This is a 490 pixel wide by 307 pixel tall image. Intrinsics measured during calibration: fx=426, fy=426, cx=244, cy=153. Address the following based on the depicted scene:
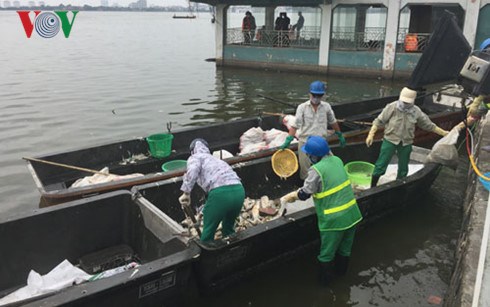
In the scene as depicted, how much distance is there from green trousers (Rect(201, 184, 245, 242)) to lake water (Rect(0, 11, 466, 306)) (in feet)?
2.74

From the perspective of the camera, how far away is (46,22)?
9.97 metres

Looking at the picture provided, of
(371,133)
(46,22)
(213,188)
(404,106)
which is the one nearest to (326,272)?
(213,188)

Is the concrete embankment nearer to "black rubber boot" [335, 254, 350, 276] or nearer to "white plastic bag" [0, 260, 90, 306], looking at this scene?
"black rubber boot" [335, 254, 350, 276]

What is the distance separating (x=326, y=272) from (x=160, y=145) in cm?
396

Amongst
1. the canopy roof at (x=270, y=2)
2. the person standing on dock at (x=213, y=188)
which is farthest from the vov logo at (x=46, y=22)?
the canopy roof at (x=270, y=2)

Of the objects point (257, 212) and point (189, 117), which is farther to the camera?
point (189, 117)

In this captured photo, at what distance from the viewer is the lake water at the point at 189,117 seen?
5.47 meters

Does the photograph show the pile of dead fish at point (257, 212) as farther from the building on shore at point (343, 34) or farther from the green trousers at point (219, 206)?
the building on shore at point (343, 34)

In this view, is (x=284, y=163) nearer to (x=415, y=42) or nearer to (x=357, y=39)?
(x=415, y=42)

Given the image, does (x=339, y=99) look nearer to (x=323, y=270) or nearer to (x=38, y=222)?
(x=323, y=270)

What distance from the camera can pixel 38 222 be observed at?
4930 mm

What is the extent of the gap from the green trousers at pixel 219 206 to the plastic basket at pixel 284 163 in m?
2.40

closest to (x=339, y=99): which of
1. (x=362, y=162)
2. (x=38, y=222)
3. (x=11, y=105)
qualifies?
(x=362, y=162)

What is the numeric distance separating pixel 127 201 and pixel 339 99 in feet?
41.8
